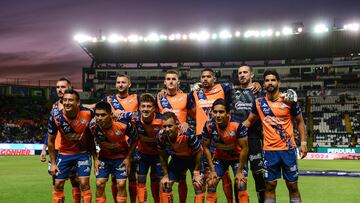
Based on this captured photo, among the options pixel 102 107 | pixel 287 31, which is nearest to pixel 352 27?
pixel 287 31

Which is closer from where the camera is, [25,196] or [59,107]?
[59,107]

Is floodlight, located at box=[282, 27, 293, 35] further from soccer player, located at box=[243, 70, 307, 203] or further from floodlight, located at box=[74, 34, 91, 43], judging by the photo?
soccer player, located at box=[243, 70, 307, 203]

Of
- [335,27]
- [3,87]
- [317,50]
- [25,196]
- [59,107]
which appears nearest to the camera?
[59,107]

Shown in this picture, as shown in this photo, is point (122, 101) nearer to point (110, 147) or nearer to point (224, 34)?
point (110, 147)

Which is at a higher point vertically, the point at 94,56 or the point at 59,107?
the point at 94,56

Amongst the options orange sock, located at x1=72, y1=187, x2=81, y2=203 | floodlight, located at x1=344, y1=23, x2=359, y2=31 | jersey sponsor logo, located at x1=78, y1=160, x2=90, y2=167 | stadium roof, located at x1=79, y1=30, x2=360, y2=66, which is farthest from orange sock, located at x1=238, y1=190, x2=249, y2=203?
stadium roof, located at x1=79, y1=30, x2=360, y2=66

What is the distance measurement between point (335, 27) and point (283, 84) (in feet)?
26.8

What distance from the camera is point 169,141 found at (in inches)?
276

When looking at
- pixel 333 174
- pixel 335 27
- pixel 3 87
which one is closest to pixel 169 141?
pixel 333 174

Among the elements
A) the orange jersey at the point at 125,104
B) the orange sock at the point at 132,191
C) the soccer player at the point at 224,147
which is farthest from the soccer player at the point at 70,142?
the soccer player at the point at 224,147

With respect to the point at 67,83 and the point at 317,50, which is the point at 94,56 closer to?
the point at 317,50

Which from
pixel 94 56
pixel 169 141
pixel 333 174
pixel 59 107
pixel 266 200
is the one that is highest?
pixel 94 56

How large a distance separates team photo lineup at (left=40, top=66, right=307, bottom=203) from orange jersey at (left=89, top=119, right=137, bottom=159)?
0.02m

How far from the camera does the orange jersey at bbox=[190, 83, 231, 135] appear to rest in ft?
25.7
